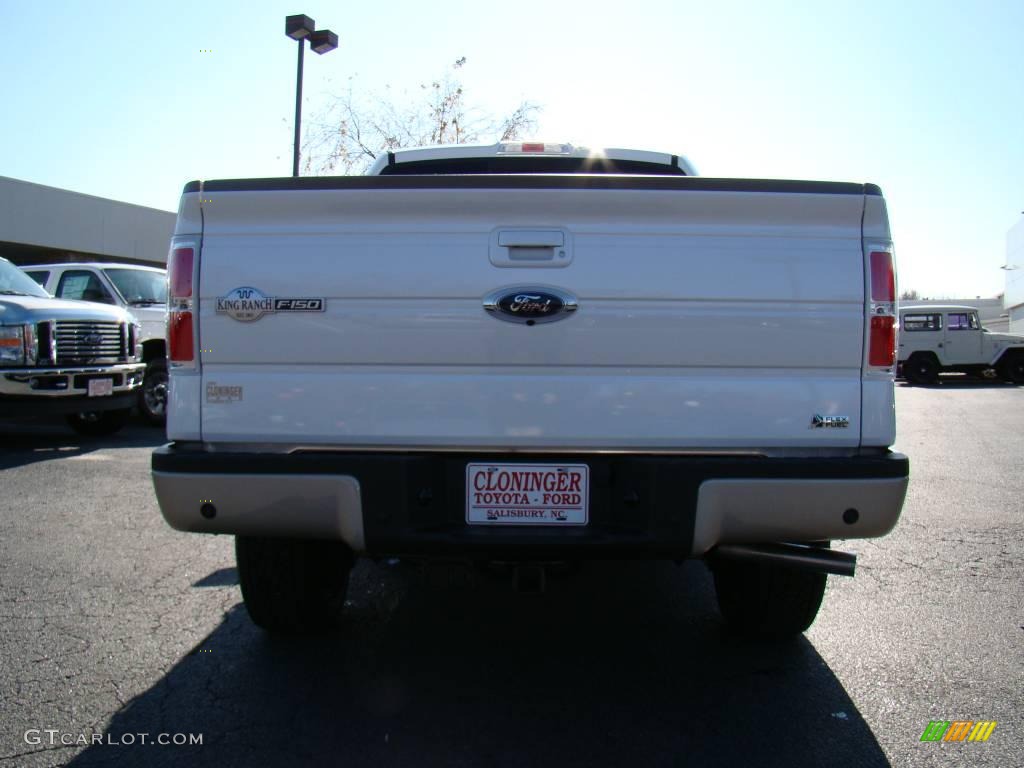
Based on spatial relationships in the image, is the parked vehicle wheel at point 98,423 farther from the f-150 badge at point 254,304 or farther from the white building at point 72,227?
the white building at point 72,227

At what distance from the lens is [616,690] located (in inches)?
125

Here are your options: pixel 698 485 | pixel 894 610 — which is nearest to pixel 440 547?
pixel 698 485

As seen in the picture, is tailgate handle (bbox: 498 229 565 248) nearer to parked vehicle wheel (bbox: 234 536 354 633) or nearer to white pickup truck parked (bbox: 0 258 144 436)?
parked vehicle wheel (bbox: 234 536 354 633)

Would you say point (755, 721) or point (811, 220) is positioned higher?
point (811, 220)

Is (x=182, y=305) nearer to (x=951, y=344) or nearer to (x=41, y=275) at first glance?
(x=41, y=275)

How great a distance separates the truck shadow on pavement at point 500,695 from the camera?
2699 millimetres

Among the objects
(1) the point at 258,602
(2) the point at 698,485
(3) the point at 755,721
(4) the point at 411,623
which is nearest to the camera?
(2) the point at 698,485

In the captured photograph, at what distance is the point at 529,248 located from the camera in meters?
2.81

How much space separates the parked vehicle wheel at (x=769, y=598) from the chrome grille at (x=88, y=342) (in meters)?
Result: 7.50

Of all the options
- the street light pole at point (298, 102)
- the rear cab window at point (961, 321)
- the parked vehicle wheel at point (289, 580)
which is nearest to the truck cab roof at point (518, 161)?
the parked vehicle wheel at point (289, 580)

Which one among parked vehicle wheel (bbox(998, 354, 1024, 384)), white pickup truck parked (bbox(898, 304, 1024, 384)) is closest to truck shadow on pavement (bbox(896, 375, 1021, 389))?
parked vehicle wheel (bbox(998, 354, 1024, 384))

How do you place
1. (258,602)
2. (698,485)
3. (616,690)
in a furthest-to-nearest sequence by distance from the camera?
(258,602) < (616,690) < (698,485)

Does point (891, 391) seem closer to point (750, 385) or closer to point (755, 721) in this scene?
point (750, 385)

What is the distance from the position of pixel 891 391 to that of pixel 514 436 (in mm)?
1224
